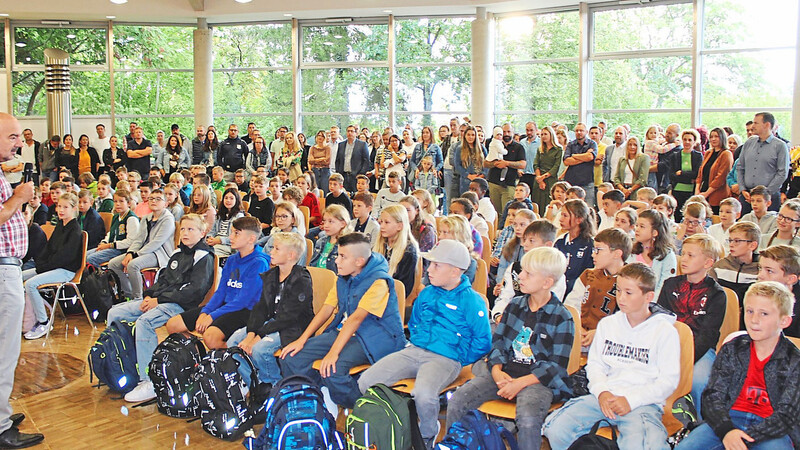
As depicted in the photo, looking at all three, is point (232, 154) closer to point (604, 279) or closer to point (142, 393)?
point (142, 393)

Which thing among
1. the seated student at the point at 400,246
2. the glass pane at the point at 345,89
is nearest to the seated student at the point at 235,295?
the seated student at the point at 400,246

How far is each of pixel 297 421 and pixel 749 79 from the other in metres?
11.1

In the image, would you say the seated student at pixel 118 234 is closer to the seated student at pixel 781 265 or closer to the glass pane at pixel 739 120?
the seated student at pixel 781 265

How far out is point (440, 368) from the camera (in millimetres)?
3508

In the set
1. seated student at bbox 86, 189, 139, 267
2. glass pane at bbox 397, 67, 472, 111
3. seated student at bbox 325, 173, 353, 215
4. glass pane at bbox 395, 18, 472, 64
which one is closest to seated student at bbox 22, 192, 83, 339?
seated student at bbox 86, 189, 139, 267

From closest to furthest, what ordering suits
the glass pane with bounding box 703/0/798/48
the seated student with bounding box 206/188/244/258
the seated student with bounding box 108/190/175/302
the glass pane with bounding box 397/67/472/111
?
the seated student with bounding box 108/190/175/302 → the seated student with bounding box 206/188/244/258 → the glass pane with bounding box 703/0/798/48 → the glass pane with bounding box 397/67/472/111

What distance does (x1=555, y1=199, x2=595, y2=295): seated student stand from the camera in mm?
4469

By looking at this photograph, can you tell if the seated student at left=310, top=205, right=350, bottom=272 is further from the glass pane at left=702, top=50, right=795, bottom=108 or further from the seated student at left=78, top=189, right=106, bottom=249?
the glass pane at left=702, top=50, right=795, bottom=108

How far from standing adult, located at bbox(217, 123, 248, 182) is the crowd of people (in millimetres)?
3776

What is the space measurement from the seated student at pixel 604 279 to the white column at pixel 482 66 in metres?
10.1

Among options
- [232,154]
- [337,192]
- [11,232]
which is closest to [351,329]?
[11,232]

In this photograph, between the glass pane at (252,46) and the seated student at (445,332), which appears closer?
the seated student at (445,332)

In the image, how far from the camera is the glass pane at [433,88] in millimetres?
14312

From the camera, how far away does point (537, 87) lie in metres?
13.8
